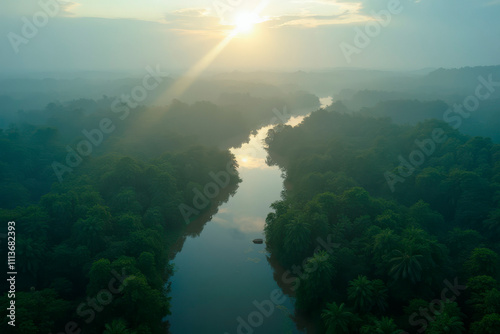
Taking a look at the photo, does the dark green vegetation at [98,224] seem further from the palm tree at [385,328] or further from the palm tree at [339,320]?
the palm tree at [385,328]

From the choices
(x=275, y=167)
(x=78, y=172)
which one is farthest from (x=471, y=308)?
(x=78, y=172)

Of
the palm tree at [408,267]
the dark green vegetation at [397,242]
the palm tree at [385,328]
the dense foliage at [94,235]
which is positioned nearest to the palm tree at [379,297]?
the dark green vegetation at [397,242]

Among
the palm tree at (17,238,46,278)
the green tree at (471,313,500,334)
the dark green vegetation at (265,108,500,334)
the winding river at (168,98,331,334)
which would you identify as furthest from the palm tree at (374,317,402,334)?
the palm tree at (17,238,46,278)

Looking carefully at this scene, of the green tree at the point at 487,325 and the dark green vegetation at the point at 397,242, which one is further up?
the dark green vegetation at the point at 397,242

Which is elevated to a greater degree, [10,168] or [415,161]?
[10,168]

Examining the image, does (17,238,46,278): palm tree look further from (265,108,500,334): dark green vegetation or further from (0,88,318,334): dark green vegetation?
(265,108,500,334): dark green vegetation

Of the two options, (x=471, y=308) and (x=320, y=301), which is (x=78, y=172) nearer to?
(x=320, y=301)
